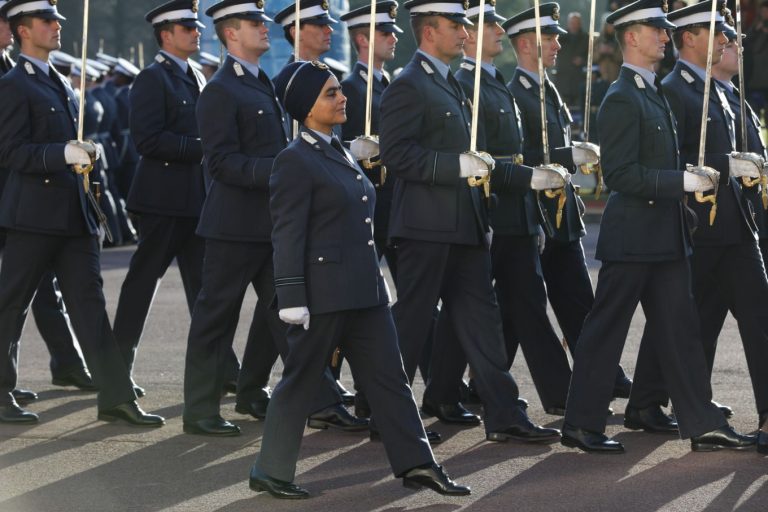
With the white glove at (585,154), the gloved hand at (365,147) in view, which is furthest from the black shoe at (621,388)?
the gloved hand at (365,147)

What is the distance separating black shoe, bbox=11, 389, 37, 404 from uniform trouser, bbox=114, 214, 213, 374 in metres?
0.49

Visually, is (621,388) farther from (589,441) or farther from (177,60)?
(177,60)

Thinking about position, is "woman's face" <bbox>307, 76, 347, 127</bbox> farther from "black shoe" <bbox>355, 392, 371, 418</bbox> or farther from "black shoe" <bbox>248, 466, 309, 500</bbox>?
"black shoe" <bbox>355, 392, 371, 418</bbox>

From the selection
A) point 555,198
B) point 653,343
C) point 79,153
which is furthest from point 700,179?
point 79,153

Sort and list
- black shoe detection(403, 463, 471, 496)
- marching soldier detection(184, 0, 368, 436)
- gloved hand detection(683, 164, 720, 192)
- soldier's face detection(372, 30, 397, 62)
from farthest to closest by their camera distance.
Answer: soldier's face detection(372, 30, 397, 62) → marching soldier detection(184, 0, 368, 436) → gloved hand detection(683, 164, 720, 192) → black shoe detection(403, 463, 471, 496)

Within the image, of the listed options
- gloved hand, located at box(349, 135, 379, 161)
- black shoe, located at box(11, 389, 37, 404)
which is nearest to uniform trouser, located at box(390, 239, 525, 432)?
gloved hand, located at box(349, 135, 379, 161)

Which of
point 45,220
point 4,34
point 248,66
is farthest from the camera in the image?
point 4,34

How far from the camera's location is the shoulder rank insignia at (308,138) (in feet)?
21.7

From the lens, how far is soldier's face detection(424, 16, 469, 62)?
7.77 m

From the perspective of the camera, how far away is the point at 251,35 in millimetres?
8109

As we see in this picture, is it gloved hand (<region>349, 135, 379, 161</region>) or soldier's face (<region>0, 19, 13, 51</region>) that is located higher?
soldier's face (<region>0, 19, 13, 51</region>)

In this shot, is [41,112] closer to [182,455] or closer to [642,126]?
[182,455]

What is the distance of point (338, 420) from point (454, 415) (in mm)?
539

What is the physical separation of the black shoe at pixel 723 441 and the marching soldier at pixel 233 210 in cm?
150
